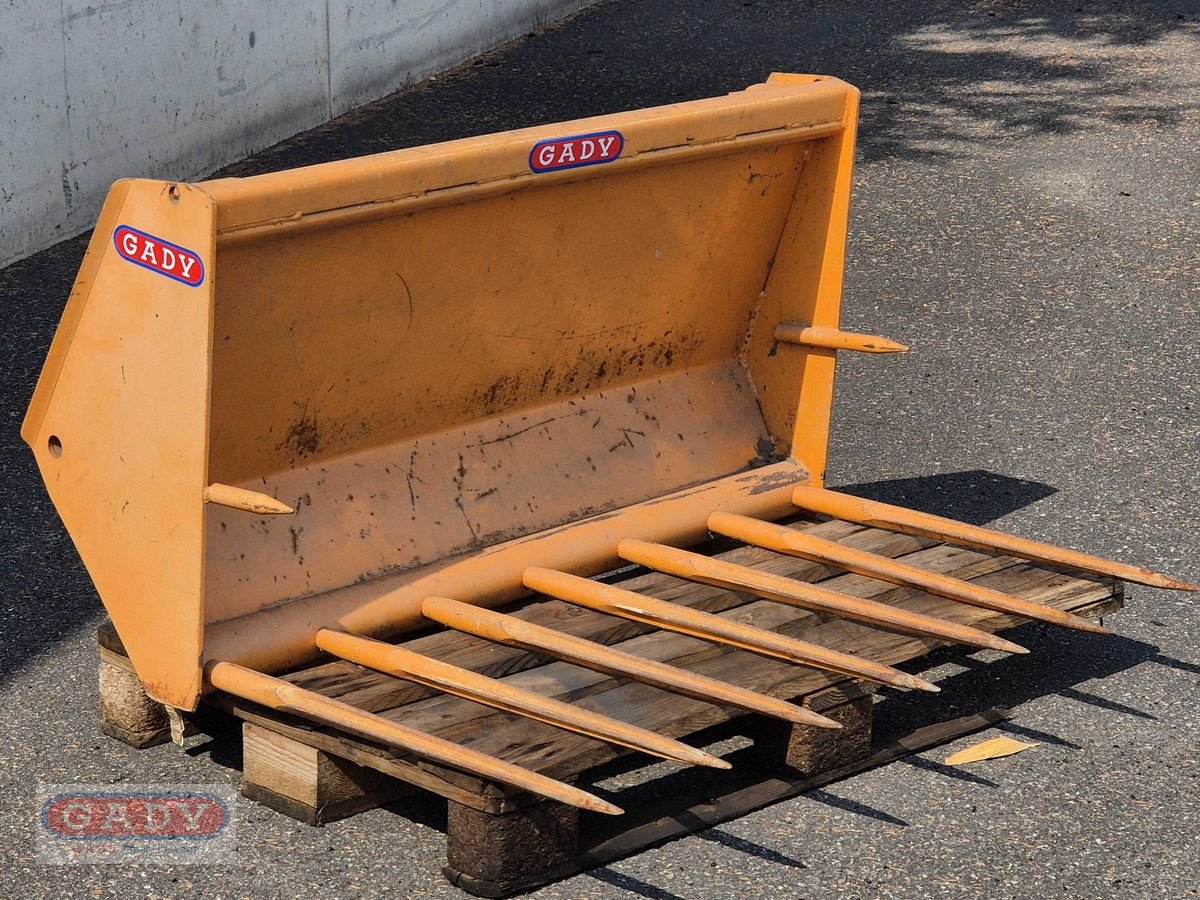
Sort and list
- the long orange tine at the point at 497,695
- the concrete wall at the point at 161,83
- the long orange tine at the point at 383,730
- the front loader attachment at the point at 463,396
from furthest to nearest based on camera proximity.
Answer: the concrete wall at the point at 161,83
the front loader attachment at the point at 463,396
the long orange tine at the point at 497,695
the long orange tine at the point at 383,730

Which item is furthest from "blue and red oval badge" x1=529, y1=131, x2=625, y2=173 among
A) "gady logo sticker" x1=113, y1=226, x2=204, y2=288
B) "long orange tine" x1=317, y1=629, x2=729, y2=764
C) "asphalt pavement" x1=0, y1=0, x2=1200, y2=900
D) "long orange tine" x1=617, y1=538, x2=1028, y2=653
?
"asphalt pavement" x1=0, y1=0, x2=1200, y2=900

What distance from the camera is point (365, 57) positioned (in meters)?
9.84

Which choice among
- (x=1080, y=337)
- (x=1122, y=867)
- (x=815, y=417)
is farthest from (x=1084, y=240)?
(x=1122, y=867)

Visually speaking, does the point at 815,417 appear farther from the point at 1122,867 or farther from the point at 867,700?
the point at 1122,867

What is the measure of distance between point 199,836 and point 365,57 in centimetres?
668

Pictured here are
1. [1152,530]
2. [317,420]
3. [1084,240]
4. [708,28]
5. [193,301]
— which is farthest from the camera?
[708,28]

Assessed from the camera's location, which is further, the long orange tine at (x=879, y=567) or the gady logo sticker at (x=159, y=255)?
the long orange tine at (x=879, y=567)

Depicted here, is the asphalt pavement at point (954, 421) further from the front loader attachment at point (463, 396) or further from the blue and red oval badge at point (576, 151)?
the blue and red oval badge at point (576, 151)

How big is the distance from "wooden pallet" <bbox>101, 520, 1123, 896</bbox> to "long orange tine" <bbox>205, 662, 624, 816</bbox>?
10 centimetres

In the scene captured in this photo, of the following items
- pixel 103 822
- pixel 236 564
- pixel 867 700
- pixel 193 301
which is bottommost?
pixel 103 822

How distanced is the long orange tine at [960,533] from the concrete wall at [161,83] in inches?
165

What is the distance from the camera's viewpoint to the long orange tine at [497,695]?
360 centimetres

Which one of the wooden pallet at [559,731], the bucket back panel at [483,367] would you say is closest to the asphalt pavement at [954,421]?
the wooden pallet at [559,731]

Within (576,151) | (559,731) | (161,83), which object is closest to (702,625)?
(559,731)
